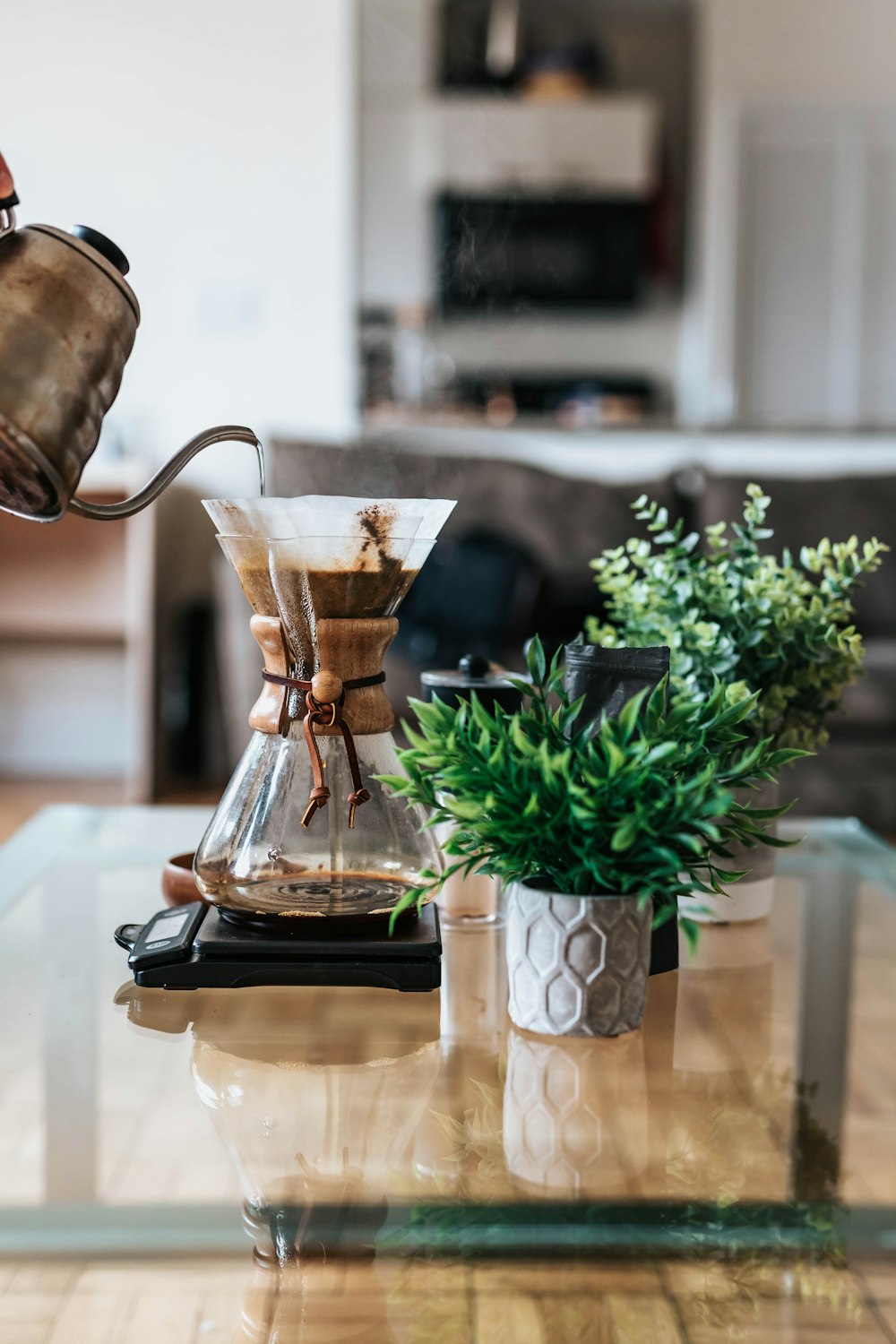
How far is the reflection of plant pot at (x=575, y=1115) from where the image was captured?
0.58 metres

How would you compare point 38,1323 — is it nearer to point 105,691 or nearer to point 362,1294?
point 362,1294

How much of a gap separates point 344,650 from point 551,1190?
0.34m

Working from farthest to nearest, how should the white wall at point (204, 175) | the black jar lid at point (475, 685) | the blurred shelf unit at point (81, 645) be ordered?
the white wall at point (204, 175) → the blurred shelf unit at point (81, 645) → the black jar lid at point (475, 685)

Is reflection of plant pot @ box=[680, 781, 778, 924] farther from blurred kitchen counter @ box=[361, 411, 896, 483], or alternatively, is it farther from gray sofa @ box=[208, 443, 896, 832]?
blurred kitchen counter @ box=[361, 411, 896, 483]

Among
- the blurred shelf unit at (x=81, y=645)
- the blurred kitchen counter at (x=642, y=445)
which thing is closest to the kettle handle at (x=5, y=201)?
the blurred shelf unit at (x=81, y=645)

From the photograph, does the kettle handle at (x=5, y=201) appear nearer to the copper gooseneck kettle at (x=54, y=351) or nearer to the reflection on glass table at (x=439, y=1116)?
the copper gooseneck kettle at (x=54, y=351)

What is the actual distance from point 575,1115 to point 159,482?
0.40 meters

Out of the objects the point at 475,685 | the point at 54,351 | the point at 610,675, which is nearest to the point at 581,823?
→ the point at 610,675

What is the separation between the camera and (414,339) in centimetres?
349

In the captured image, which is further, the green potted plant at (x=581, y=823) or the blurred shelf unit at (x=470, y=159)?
the blurred shelf unit at (x=470, y=159)

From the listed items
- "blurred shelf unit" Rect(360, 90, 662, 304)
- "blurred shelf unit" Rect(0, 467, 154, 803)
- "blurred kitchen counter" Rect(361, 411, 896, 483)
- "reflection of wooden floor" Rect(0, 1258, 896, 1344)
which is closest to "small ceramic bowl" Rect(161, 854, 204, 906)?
"reflection of wooden floor" Rect(0, 1258, 896, 1344)

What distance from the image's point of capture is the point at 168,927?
2.72 ft

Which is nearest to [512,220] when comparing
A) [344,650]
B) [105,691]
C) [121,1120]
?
[105,691]

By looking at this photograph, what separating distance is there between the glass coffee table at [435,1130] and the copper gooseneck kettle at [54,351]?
0.96ft
